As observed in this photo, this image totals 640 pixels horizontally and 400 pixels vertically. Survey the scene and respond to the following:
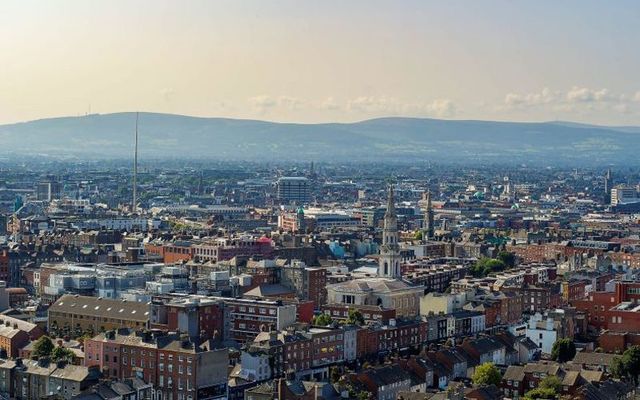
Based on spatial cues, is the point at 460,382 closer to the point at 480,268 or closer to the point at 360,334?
the point at 360,334

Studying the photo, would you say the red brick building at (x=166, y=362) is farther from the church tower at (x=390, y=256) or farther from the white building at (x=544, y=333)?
the church tower at (x=390, y=256)

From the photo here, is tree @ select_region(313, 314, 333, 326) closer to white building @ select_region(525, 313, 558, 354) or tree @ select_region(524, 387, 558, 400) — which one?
white building @ select_region(525, 313, 558, 354)

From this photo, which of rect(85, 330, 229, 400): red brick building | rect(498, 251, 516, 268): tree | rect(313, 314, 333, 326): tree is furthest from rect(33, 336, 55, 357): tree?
rect(498, 251, 516, 268): tree

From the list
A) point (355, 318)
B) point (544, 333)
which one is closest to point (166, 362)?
point (355, 318)

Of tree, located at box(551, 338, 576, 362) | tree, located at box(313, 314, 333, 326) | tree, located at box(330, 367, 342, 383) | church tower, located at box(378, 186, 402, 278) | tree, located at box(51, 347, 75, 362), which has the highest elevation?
church tower, located at box(378, 186, 402, 278)

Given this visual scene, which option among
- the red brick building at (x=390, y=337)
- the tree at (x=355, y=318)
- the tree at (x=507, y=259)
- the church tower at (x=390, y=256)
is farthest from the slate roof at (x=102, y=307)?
the tree at (x=507, y=259)

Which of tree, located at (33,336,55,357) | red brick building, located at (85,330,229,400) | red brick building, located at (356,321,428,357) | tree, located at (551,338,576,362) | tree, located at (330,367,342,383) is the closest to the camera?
red brick building, located at (85,330,229,400)

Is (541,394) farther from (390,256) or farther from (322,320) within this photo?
(390,256)
